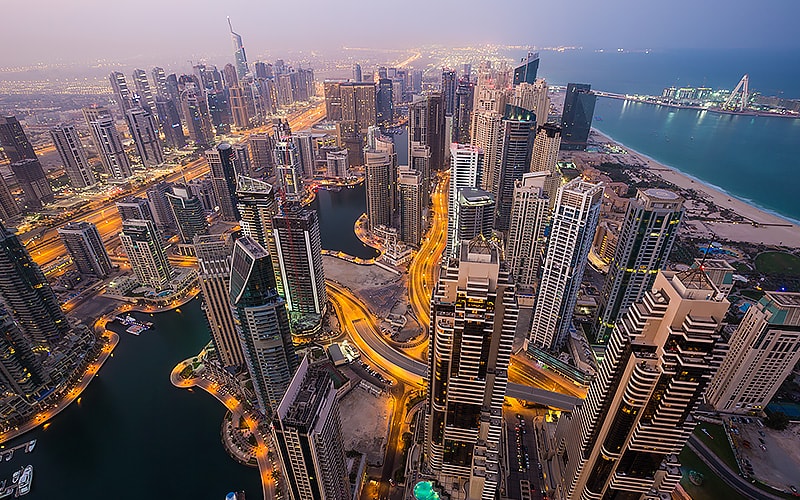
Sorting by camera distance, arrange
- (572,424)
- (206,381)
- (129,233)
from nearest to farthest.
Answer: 1. (572,424)
2. (206,381)
3. (129,233)

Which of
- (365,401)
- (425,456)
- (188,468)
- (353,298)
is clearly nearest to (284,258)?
(353,298)

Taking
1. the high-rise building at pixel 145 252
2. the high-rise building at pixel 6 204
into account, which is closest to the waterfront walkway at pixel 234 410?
the high-rise building at pixel 145 252

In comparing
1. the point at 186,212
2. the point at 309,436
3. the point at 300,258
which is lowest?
the point at 186,212

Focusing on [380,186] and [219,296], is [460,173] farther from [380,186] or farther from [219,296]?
[219,296]

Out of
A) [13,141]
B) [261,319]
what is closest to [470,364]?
[261,319]

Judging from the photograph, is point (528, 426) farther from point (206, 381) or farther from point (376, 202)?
point (376, 202)

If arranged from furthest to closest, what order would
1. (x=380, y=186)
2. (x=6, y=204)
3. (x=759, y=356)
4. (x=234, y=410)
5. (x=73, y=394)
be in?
1. (x=6, y=204)
2. (x=380, y=186)
3. (x=73, y=394)
4. (x=234, y=410)
5. (x=759, y=356)

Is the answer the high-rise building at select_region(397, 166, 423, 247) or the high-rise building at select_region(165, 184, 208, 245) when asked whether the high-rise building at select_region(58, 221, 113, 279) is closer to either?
the high-rise building at select_region(165, 184, 208, 245)

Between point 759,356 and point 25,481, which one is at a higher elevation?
point 759,356
